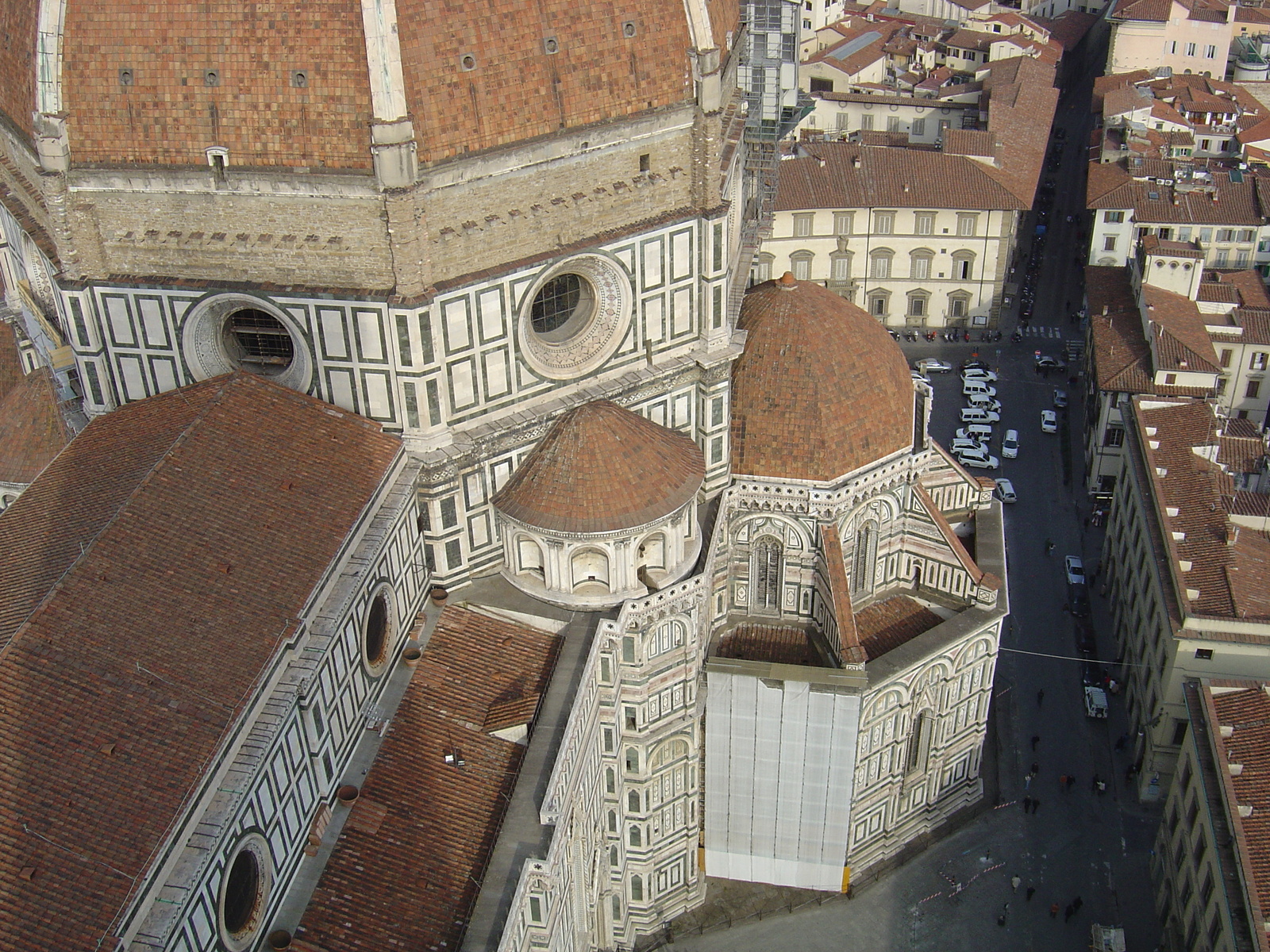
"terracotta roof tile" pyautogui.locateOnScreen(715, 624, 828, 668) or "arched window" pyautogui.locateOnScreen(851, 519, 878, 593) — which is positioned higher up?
"arched window" pyautogui.locateOnScreen(851, 519, 878, 593)

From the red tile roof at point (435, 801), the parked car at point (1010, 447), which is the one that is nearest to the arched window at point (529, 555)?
the red tile roof at point (435, 801)

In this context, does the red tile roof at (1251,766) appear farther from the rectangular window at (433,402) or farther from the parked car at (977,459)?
the parked car at (977,459)

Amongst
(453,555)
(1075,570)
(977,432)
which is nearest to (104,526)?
(453,555)

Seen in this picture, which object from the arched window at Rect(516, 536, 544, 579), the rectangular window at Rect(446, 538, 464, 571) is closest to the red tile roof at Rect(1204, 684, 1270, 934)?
the arched window at Rect(516, 536, 544, 579)

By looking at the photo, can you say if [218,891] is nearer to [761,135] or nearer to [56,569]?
[56,569]

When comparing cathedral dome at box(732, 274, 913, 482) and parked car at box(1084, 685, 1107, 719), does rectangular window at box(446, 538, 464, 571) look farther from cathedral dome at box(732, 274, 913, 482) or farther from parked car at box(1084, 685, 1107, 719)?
parked car at box(1084, 685, 1107, 719)

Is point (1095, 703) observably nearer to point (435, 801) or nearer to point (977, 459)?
point (977, 459)
